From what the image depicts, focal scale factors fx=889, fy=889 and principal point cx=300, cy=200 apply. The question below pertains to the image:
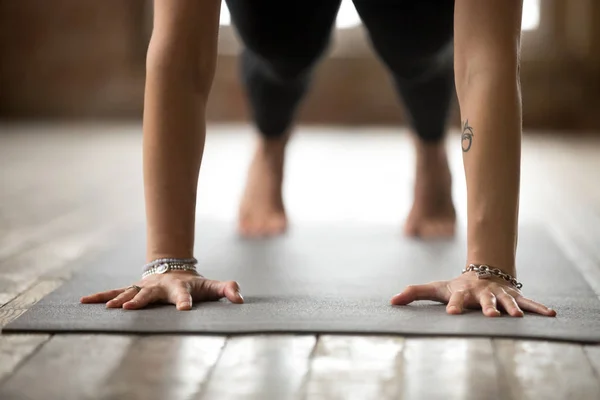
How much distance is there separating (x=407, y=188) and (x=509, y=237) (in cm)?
141

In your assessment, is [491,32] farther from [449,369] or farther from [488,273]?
[449,369]

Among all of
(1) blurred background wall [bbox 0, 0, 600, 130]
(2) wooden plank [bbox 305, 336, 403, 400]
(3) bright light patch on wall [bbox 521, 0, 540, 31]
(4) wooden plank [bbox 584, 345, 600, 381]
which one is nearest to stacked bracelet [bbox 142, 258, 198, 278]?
(2) wooden plank [bbox 305, 336, 403, 400]

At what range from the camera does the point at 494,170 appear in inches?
43.3

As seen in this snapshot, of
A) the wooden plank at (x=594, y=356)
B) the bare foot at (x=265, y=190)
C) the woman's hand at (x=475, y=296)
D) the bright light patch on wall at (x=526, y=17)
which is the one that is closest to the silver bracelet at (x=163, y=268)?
the woman's hand at (x=475, y=296)

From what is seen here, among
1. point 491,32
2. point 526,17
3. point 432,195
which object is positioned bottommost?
point 432,195

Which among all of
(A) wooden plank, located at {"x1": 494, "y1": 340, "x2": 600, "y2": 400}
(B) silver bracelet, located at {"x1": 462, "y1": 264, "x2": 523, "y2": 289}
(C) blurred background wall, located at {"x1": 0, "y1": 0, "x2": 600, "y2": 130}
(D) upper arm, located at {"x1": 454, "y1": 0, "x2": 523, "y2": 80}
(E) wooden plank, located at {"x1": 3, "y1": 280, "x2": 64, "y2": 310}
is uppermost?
(C) blurred background wall, located at {"x1": 0, "y1": 0, "x2": 600, "y2": 130}

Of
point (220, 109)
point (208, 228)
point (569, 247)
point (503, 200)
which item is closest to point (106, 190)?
point (208, 228)

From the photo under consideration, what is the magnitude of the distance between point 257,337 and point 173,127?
0.33 metres

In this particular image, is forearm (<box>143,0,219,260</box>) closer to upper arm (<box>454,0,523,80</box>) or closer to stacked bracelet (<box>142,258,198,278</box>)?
stacked bracelet (<box>142,258,198,278</box>)

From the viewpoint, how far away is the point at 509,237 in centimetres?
110

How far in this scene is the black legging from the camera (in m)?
1.55

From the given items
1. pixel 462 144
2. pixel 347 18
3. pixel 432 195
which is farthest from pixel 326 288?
pixel 347 18

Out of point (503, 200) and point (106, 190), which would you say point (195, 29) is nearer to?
point (503, 200)

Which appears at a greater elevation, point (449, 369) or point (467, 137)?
point (467, 137)
